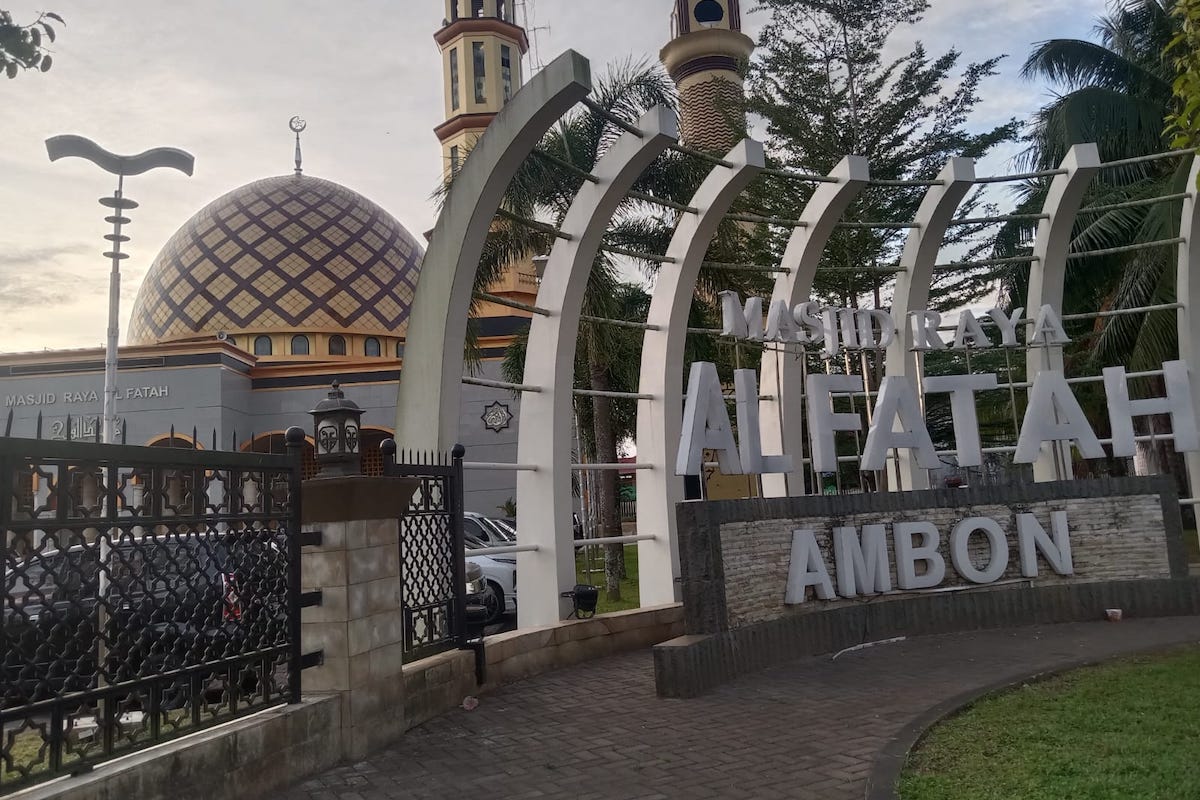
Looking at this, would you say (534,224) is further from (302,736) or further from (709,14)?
(709,14)

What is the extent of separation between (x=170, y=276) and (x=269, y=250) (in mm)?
4577

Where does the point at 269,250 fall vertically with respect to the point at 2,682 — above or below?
above

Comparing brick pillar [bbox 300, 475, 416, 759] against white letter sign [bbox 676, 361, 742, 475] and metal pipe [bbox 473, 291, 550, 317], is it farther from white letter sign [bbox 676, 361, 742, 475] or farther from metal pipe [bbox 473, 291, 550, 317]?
white letter sign [bbox 676, 361, 742, 475]

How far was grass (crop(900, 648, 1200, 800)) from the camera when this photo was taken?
448 centimetres

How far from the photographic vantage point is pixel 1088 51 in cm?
1934

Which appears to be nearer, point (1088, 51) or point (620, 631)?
point (620, 631)

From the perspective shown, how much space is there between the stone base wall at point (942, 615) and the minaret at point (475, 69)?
93.5 feet

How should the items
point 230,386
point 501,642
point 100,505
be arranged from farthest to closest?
point 230,386
point 501,642
point 100,505

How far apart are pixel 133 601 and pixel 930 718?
467cm

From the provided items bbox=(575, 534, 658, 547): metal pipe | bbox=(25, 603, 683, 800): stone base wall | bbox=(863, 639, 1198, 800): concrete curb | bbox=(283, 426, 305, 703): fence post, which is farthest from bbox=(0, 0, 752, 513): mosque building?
bbox=(283, 426, 305, 703): fence post

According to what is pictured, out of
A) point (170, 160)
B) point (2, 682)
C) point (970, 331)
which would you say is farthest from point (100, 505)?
point (970, 331)

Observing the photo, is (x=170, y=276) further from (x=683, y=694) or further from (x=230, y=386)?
(x=683, y=694)

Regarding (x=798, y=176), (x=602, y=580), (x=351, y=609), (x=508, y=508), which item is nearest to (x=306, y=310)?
(x=508, y=508)

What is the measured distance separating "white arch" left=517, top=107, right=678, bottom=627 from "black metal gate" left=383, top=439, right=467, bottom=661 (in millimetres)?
1503
